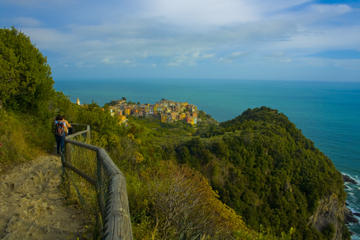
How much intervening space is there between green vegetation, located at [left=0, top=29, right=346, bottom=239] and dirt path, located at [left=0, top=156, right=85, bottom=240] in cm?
33

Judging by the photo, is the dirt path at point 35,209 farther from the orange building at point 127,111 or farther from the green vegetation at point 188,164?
the orange building at point 127,111

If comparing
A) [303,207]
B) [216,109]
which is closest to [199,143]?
[303,207]

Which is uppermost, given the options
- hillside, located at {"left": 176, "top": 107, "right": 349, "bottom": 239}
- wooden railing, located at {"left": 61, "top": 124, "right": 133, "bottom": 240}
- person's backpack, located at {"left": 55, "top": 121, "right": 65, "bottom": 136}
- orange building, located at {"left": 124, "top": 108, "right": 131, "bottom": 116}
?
wooden railing, located at {"left": 61, "top": 124, "right": 133, "bottom": 240}

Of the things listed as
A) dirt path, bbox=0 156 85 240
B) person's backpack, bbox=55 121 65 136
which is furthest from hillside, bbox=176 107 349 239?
dirt path, bbox=0 156 85 240

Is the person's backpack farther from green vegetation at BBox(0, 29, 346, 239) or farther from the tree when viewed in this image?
the tree

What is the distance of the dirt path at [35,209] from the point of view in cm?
265

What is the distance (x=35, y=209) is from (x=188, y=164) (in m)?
25.3

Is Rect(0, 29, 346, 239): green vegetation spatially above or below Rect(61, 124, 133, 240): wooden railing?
below

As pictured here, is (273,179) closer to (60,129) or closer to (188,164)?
(188,164)

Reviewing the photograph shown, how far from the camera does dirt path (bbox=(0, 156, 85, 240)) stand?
8.70 ft

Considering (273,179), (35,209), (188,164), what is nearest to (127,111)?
(188,164)

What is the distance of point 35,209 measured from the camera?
123 inches

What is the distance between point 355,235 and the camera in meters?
26.4

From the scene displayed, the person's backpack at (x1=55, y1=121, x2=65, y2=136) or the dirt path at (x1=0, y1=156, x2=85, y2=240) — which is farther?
the person's backpack at (x1=55, y1=121, x2=65, y2=136)
